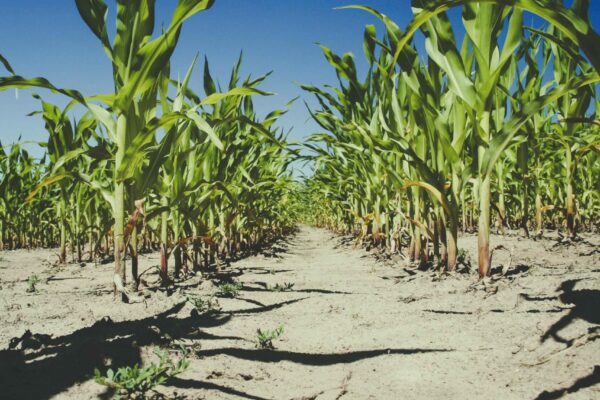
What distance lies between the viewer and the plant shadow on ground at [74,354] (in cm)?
94

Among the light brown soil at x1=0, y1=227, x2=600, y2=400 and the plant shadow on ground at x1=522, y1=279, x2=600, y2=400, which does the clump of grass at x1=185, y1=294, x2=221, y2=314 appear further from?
the plant shadow on ground at x1=522, y1=279, x2=600, y2=400

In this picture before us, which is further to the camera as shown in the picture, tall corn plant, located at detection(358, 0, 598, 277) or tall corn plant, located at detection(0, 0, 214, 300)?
tall corn plant, located at detection(358, 0, 598, 277)

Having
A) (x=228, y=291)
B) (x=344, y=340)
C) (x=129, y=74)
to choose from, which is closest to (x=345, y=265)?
(x=228, y=291)

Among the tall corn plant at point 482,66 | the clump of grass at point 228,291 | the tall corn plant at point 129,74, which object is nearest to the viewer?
the tall corn plant at point 129,74

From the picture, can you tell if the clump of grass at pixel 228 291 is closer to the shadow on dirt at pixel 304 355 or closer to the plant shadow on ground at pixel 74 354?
the plant shadow on ground at pixel 74 354

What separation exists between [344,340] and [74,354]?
0.86 meters

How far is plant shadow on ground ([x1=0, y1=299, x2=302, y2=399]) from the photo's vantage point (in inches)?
36.9

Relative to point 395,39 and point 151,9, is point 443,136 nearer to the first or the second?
point 395,39

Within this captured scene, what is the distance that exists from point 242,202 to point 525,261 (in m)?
2.38

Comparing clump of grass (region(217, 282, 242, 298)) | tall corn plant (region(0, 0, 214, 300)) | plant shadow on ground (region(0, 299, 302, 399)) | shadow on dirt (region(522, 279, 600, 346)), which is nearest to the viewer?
plant shadow on ground (region(0, 299, 302, 399))

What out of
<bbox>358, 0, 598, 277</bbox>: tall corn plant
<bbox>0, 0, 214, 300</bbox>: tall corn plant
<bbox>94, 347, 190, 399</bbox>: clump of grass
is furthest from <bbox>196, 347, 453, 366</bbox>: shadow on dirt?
<bbox>358, 0, 598, 277</bbox>: tall corn plant

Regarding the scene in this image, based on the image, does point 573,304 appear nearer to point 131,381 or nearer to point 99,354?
point 131,381

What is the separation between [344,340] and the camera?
1.46 metres

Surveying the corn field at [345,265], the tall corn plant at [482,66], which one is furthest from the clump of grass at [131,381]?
the tall corn plant at [482,66]
